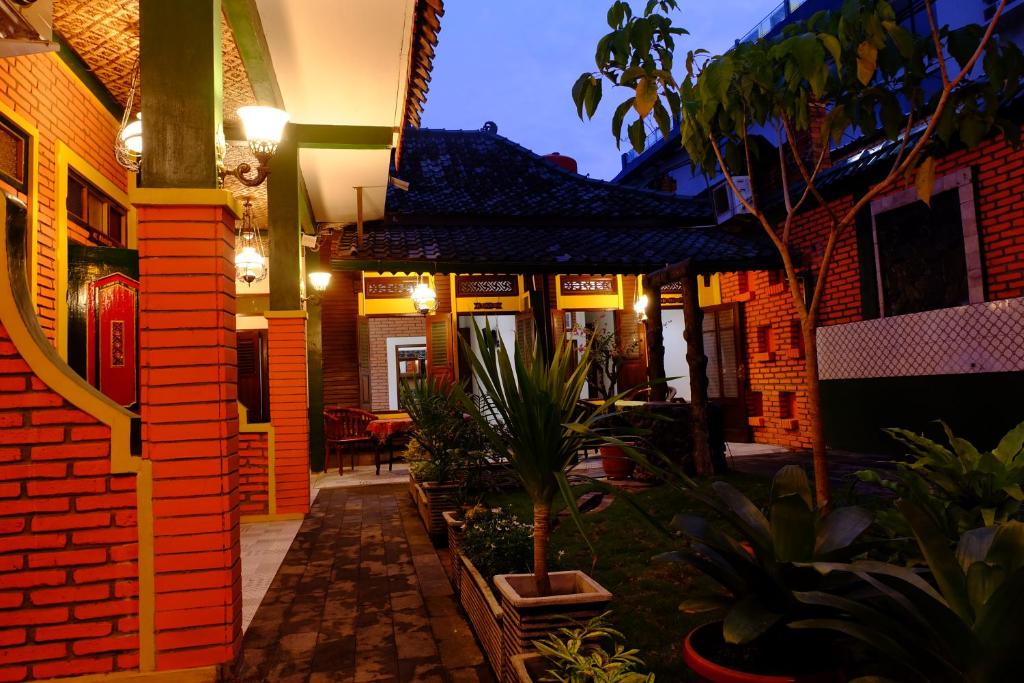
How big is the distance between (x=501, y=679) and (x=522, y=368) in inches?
48.2

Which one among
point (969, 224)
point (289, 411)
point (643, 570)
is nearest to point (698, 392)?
point (969, 224)

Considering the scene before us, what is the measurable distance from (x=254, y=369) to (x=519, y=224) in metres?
5.33

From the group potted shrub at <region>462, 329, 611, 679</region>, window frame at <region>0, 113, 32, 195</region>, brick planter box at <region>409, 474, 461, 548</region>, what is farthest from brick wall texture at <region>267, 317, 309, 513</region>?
potted shrub at <region>462, 329, 611, 679</region>

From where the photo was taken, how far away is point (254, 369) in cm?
1176

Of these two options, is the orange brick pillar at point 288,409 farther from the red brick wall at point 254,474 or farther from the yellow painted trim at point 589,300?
the yellow painted trim at point 589,300

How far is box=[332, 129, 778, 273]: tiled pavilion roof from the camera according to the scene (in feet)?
30.4

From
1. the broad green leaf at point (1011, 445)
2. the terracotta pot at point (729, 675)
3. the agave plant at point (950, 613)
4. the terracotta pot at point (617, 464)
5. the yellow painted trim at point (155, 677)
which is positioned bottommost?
the yellow painted trim at point (155, 677)

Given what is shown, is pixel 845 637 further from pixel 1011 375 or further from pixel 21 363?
pixel 1011 375

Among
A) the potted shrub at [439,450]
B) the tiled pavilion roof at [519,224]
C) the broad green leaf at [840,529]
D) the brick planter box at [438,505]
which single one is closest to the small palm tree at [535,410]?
the broad green leaf at [840,529]

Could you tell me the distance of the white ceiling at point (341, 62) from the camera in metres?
4.51

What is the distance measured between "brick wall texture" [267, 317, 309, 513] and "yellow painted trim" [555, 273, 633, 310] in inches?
245

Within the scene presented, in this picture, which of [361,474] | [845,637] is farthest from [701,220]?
[845,637]

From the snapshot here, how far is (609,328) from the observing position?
13.0 metres

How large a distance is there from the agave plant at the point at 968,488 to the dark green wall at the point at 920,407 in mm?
3650
